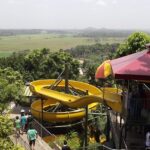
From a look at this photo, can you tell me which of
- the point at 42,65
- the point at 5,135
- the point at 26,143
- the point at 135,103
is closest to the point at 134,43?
the point at 26,143

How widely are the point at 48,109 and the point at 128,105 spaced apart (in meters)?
15.1

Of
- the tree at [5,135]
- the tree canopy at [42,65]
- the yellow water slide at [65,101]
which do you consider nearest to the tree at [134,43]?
the yellow water slide at [65,101]

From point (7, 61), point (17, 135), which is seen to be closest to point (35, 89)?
point (17, 135)

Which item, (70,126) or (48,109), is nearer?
(70,126)

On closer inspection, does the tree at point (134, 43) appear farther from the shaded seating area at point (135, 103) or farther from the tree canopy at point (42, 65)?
the shaded seating area at point (135, 103)

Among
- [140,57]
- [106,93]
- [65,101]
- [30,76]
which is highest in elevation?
[140,57]

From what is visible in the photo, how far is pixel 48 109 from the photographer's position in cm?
2838

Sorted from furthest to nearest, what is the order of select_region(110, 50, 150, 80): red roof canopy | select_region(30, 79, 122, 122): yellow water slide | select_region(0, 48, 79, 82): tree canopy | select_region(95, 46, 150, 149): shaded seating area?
1. select_region(0, 48, 79, 82): tree canopy
2. select_region(30, 79, 122, 122): yellow water slide
3. select_region(95, 46, 150, 149): shaded seating area
4. select_region(110, 50, 150, 80): red roof canopy

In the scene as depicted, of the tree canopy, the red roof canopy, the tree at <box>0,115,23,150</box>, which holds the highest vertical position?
the red roof canopy

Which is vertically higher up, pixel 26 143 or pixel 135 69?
pixel 135 69

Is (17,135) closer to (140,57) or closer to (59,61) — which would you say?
(140,57)

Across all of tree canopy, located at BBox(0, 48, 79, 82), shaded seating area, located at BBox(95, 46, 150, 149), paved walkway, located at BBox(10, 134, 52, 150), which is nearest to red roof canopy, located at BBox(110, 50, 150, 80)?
shaded seating area, located at BBox(95, 46, 150, 149)

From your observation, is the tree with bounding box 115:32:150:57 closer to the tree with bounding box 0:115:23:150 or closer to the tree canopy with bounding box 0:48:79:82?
the tree canopy with bounding box 0:48:79:82

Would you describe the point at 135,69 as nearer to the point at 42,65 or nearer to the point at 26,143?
the point at 26,143
